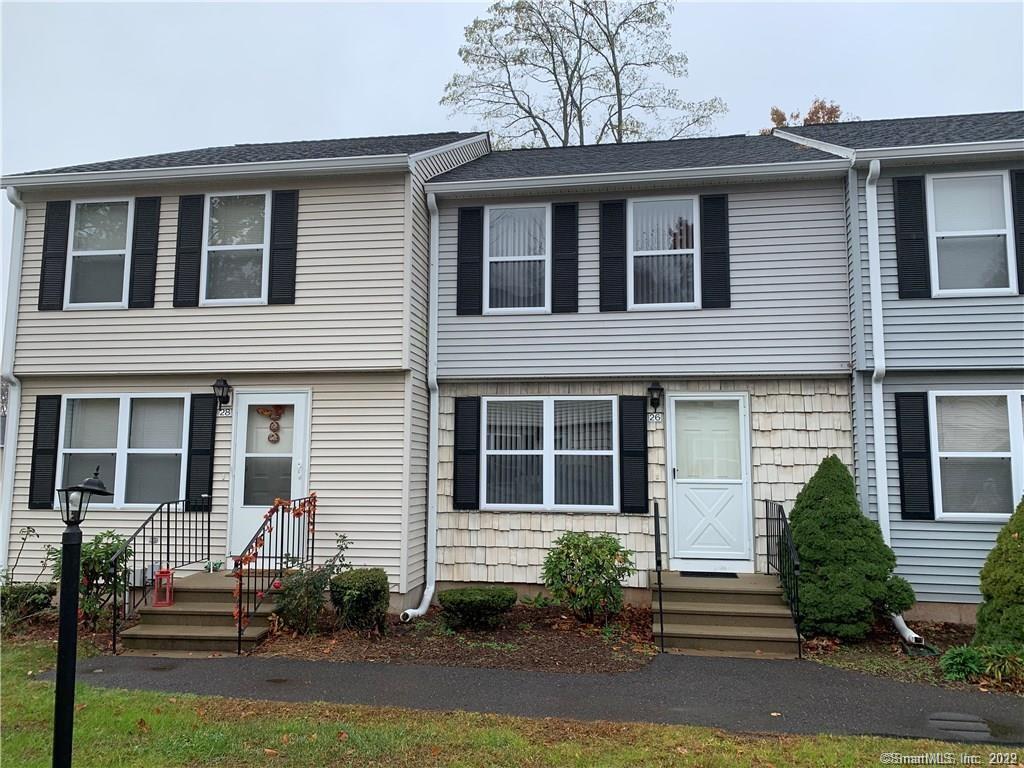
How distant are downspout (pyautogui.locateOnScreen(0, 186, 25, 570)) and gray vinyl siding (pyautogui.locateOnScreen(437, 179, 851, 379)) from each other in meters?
5.50

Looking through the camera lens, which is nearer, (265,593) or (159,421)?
(265,593)

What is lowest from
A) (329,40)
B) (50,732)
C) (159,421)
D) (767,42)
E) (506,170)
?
(50,732)

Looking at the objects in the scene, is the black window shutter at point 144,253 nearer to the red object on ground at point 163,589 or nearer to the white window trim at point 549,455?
the red object on ground at point 163,589

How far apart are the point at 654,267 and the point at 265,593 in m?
5.94

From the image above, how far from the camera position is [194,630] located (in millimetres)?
6957

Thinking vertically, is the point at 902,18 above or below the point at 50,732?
above

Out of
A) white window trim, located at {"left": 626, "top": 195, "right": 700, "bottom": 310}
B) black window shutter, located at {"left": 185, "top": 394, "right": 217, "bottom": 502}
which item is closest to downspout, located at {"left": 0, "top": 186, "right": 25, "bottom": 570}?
black window shutter, located at {"left": 185, "top": 394, "right": 217, "bottom": 502}

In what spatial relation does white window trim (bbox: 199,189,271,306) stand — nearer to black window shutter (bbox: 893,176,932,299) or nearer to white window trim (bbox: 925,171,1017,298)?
black window shutter (bbox: 893,176,932,299)

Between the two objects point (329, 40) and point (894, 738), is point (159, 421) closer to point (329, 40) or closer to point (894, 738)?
point (894, 738)

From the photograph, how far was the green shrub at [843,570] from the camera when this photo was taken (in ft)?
22.3

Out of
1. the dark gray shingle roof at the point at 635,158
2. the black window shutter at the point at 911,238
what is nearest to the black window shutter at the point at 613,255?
the dark gray shingle roof at the point at 635,158

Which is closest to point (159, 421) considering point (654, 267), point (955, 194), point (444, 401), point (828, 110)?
point (444, 401)

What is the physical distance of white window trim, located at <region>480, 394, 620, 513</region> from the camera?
27.5 feet

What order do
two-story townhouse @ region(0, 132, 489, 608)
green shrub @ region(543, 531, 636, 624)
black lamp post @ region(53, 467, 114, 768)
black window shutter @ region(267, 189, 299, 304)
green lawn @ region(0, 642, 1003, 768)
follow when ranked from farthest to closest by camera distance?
black window shutter @ region(267, 189, 299, 304), two-story townhouse @ region(0, 132, 489, 608), green shrub @ region(543, 531, 636, 624), green lawn @ region(0, 642, 1003, 768), black lamp post @ region(53, 467, 114, 768)
